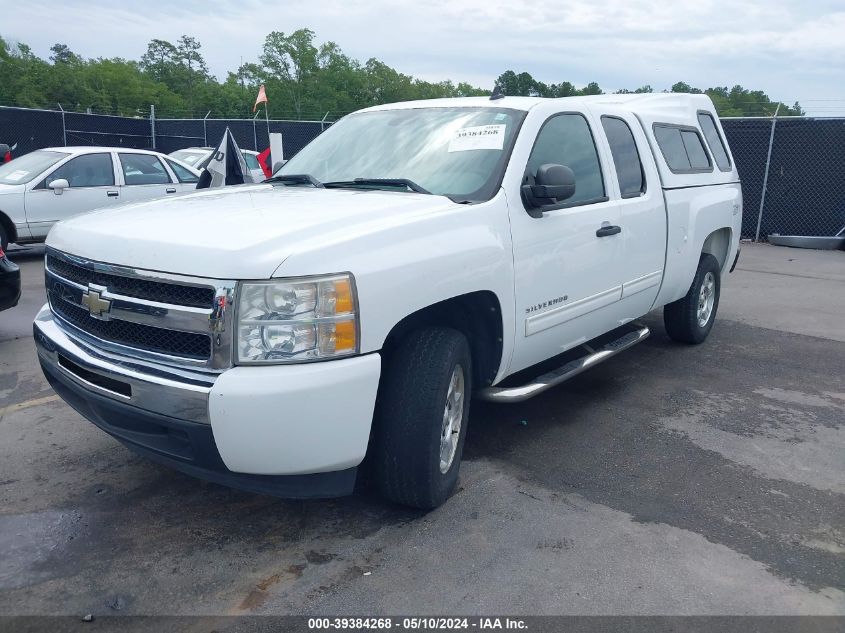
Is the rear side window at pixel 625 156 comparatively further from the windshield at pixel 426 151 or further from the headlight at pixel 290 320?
the headlight at pixel 290 320

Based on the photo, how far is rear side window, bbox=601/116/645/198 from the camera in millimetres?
4965

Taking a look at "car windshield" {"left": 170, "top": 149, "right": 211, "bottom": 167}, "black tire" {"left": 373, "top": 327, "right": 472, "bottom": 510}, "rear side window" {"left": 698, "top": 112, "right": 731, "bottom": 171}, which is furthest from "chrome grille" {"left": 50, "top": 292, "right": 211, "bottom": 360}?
"car windshield" {"left": 170, "top": 149, "right": 211, "bottom": 167}

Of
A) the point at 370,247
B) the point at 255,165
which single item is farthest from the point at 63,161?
the point at 370,247

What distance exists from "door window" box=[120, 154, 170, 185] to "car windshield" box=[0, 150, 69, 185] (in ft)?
2.80

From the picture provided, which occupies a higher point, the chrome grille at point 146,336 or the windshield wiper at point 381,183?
the windshield wiper at point 381,183

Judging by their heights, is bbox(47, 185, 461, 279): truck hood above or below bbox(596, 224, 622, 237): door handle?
above

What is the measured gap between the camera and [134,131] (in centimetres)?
2205

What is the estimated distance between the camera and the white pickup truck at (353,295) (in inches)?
109

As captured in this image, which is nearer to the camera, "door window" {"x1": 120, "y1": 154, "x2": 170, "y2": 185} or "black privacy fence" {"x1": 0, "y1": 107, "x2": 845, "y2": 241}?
"door window" {"x1": 120, "y1": 154, "x2": 170, "y2": 185}

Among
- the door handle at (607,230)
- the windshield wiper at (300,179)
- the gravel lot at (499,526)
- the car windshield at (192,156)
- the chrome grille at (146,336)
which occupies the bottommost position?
the gravel lot at (499,526)

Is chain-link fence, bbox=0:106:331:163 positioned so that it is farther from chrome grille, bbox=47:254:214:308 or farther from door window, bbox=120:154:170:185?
chrome grille, bbox=47:254:214:308

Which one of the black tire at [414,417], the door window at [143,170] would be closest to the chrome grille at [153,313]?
the black tire at [414,417]

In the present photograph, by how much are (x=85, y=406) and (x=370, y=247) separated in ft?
4.75

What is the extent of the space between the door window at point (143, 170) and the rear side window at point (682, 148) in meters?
8.09
